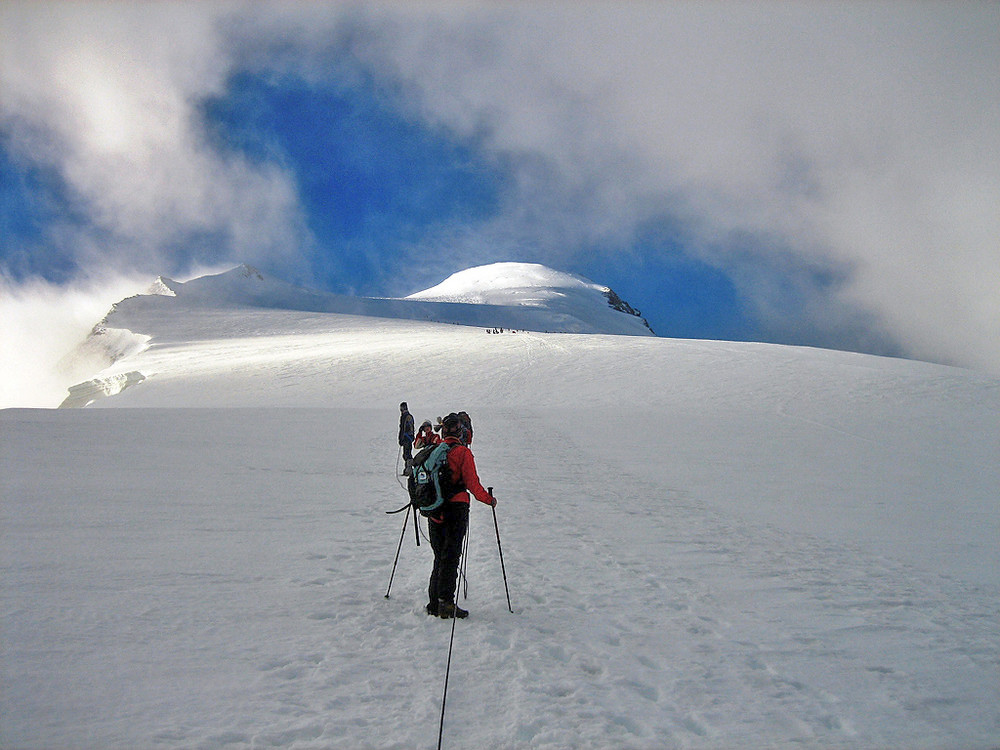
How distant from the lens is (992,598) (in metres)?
6.20

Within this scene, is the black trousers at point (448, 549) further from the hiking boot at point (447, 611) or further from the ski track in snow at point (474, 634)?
the ski track in snow at point (474, 634)

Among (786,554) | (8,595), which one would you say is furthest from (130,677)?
(786,554)

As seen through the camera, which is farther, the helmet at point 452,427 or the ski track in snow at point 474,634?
the helmet at point 452,427

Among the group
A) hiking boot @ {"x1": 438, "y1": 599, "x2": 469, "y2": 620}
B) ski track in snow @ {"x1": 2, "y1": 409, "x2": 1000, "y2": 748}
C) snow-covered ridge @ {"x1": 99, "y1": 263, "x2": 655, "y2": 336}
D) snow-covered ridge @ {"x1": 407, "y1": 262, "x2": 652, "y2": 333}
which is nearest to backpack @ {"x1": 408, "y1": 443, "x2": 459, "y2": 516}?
hiking boot @ {"x1": 438, "y1": 599, "x2": 469, "y2": 620}

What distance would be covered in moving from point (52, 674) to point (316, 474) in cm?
731

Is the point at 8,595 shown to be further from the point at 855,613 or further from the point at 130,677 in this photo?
the point at 855,613

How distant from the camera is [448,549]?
5117mm

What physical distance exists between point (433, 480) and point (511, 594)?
1.63 metres

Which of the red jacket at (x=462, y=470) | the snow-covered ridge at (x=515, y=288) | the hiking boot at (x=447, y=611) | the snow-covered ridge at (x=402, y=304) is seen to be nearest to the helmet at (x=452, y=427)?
the red jacket at (x=462, y=470)

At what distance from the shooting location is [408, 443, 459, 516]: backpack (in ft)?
16.3

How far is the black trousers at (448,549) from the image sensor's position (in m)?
5.08

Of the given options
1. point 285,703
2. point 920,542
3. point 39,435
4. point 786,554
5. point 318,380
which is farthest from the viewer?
point 318,380

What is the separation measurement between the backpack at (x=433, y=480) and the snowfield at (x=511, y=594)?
104cm

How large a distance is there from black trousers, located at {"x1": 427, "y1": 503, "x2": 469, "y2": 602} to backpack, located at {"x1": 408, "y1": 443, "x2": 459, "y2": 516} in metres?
0.13
